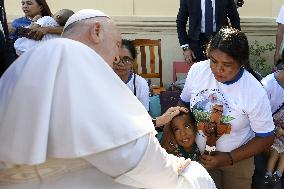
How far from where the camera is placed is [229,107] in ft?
10.1

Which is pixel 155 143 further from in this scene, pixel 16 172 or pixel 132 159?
pixel 16 172

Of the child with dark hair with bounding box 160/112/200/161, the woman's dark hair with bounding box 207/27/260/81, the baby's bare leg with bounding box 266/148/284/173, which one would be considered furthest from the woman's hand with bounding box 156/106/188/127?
the baby's bare leg with bounding box 266/148/284/173

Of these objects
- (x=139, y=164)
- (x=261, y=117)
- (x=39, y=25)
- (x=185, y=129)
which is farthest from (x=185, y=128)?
(x=39, y=25)

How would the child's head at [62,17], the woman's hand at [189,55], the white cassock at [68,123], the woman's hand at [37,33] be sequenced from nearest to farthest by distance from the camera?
the white cassock at [68,123] < the woman's hand at [37,33] < the child's head at [62,17] < the woman's hand at [189,55]

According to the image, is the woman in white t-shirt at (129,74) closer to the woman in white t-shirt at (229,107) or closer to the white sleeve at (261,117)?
the woman in white t-shirt at (229,107)

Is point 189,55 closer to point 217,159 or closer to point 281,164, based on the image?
point 281,164

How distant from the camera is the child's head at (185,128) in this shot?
332 centimetres

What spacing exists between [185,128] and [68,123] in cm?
158

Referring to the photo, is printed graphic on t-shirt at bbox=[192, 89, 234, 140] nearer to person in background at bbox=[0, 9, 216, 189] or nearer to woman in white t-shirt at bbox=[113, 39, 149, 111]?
woman in white t-shirt at bbox=[113, 39, 149, 111]

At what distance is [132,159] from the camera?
1.91 m

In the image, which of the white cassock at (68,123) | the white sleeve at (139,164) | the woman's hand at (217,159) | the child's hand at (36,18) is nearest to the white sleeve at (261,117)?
the woman's hand at (217,159)

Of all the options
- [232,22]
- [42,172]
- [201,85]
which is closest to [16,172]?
[42,172]

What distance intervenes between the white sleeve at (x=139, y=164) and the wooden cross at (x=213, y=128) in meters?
1.00

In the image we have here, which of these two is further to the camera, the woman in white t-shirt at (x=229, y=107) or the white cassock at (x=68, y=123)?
the woman in white t-shirt at (x=229, y=107)
